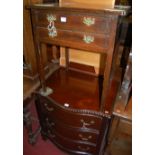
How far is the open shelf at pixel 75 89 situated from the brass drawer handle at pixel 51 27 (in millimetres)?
520

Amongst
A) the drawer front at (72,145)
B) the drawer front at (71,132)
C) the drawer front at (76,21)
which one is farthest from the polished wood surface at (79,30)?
the drawer front at (72,145)

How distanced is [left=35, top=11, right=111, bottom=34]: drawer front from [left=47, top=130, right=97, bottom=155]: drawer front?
3.08 ft

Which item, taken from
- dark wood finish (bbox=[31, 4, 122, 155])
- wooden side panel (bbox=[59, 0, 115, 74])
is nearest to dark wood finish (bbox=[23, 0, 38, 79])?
dark wood finish (bbox=[31, 4, 122, 155])

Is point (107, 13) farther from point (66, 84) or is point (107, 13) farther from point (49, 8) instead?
point (66, 84)

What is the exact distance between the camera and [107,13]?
683 mm

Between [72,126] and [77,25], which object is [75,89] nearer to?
[72,126]

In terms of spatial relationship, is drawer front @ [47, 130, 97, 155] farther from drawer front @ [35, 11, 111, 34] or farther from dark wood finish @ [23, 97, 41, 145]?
drawer front @ [35, 11, 111, 34]

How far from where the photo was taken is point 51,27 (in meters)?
0.86

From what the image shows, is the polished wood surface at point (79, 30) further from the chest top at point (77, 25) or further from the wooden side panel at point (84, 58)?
the wooden side panel at point (84, 58)

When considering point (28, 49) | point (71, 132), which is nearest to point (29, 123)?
point (71, 132)

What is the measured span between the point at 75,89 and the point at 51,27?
60cm
